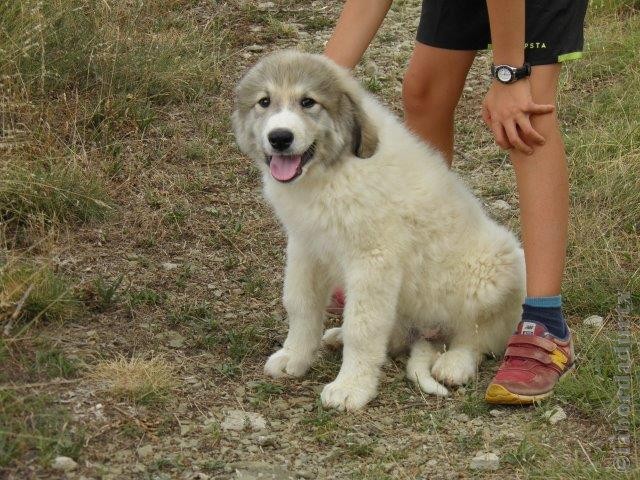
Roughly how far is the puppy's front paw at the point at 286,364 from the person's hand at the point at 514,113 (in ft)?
3.65

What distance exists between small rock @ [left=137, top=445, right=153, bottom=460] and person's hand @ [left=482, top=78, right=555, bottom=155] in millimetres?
1617

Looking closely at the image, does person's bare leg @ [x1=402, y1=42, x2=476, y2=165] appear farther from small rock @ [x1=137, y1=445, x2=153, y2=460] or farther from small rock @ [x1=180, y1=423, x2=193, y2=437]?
small rock @ [x1=137, y1=445, x2=153, y2=460]

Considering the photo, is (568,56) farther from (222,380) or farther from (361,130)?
(222,380)

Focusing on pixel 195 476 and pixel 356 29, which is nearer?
pixel 195 476

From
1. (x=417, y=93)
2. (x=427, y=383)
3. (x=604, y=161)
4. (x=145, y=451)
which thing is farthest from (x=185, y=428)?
(x=604, y=161)

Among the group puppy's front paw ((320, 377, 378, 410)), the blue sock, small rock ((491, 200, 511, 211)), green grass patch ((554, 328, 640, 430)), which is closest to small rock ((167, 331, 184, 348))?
puppy's front paw ((320, 377, 378, 410))

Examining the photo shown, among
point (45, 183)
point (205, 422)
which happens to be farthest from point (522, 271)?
point (45, 183)

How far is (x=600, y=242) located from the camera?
4684 millimetres

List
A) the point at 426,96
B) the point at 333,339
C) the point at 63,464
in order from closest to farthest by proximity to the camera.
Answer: the point at 63,464 → the point at 333,339 → the point at 426,96

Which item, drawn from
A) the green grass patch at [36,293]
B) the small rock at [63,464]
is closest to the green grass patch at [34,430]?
the small rock at [63,464]

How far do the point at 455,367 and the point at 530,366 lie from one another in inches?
11.8

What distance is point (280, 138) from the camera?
11.2 feet

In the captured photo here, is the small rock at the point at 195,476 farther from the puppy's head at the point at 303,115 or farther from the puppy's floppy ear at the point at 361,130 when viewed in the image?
the puppy's floppy ear at the point at 361,130

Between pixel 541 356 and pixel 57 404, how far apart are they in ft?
5.58
